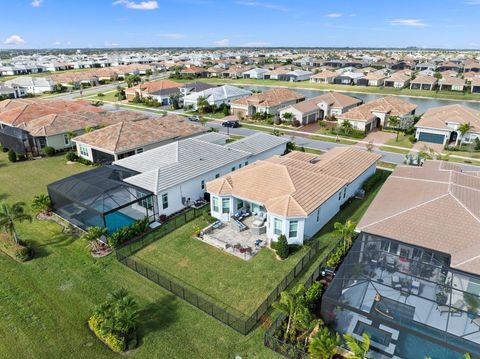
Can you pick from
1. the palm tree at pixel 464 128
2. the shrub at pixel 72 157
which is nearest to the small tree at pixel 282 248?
the shrub at pixel 72 157

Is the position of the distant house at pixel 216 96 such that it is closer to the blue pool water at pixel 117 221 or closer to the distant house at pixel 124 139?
the distant house at pixel 124 139

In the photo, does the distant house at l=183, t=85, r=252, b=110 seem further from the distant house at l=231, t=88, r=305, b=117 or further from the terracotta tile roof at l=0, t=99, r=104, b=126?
the terracotta tile roof at l=0, t=99, r=104, b=126

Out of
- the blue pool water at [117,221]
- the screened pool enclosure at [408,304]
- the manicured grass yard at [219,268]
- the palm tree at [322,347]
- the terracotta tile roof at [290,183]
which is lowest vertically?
the manicured grass yard at [219,268]

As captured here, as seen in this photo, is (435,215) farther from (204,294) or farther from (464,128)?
(464,128)

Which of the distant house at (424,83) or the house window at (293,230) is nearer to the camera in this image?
the house window at (293,230)

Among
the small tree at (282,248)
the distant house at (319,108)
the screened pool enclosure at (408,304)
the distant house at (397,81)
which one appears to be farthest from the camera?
the distant house at (397,81)

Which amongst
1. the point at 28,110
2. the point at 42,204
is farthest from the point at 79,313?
the point at 28,110

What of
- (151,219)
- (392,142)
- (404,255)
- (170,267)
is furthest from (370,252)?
(392,142)
